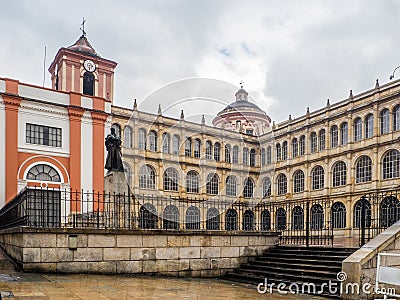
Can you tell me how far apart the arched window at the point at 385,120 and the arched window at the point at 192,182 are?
1855 cm

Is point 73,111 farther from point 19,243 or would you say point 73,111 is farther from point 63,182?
point 19,243

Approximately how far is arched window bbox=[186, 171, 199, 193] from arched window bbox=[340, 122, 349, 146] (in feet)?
48.7

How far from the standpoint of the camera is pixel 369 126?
37.7m

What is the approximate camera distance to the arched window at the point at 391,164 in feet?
115

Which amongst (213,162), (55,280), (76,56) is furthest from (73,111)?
(213,162)

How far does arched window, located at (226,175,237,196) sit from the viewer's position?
47.8 m

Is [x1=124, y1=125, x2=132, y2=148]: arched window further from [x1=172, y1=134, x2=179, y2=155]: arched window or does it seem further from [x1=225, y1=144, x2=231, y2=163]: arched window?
[x1=225, y1=144, x2=231, y2=163]: arched window

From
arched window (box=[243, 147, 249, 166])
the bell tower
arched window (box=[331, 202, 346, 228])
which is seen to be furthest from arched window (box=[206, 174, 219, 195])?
the bell tower

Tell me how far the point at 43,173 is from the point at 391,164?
26457 mm

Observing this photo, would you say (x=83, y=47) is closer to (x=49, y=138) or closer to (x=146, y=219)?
(x=49, y=138)

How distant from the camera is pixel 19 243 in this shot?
10.4 meters

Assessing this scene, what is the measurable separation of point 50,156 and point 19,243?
16.0 m

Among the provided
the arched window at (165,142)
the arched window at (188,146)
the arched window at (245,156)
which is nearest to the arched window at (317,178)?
the arched window at (245,156)

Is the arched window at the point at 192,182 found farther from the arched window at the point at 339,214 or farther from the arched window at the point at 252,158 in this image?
the arched window at the point at 339,214
